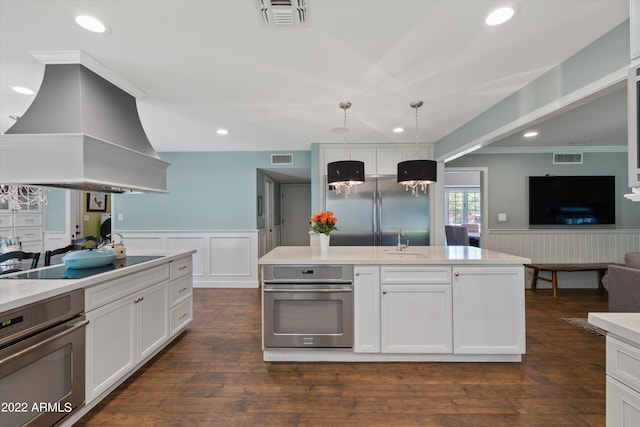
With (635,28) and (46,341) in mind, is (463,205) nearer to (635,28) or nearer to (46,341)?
(635,28)

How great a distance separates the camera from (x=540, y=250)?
510 centimetres

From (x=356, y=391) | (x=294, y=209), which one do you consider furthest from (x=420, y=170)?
(x=294, y=209)

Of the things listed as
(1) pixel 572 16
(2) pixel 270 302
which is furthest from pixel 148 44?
(1) pixel 572 16

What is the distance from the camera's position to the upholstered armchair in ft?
9.36

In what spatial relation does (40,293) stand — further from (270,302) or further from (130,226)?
(130,226)

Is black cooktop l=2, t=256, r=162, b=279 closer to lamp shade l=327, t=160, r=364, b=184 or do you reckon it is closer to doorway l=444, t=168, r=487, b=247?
lamp shade l=327, t=160, r=364, b=184

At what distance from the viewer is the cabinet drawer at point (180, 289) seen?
2840 mm

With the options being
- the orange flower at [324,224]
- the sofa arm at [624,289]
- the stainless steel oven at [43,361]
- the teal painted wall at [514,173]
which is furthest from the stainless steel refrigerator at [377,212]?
the stainless steel oven at [43,361]

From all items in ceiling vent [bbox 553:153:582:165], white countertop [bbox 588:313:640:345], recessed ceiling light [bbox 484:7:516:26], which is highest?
recessed ceiling light [bbox 484:7:516:26]

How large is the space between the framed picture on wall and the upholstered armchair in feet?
28.8

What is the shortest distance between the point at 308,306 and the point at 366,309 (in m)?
0.50

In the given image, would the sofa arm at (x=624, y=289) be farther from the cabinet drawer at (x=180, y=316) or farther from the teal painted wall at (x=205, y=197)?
the teal painted wall at (x=205, y=197)

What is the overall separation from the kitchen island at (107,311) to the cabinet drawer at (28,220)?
14.1 ft

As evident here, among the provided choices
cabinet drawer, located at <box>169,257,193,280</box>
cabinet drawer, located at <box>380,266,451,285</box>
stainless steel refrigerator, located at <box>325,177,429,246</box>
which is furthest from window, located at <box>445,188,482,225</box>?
cabinet drawer, located at <box>169,257,193,280</box>
